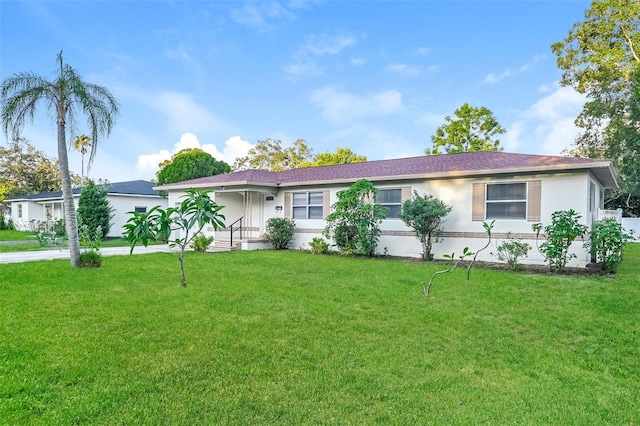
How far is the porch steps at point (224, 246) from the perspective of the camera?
1432 cm

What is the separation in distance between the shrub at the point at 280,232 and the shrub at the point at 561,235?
27.8 feet

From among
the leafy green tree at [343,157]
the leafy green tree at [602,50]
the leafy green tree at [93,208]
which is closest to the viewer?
the leafy green tree at [93,208]

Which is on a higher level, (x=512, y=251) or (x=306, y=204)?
(x=306, y=204)

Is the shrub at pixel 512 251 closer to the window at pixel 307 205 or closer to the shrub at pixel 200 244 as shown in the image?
the window at pixel 307 205

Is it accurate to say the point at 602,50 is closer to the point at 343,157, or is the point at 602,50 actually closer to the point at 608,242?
the point at 608,242

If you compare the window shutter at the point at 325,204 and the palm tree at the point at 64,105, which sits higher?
the palm tree at the point at 64,105

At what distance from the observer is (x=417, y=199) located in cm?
1112

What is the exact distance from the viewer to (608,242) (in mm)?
8930

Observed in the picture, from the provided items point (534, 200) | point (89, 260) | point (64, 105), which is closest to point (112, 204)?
point (89, 260)

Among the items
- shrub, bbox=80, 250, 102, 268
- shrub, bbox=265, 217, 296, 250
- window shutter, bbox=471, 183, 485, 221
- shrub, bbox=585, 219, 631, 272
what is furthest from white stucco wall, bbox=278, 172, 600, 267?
shrub, bbox=80, 250, 102, 268

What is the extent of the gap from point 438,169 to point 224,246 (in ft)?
28.3

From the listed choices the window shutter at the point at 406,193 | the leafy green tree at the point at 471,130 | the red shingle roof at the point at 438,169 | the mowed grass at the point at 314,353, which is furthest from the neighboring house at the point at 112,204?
the leafy green tree at the point at 471,130

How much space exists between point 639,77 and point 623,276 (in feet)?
43.6

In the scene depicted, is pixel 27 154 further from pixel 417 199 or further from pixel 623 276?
pixel 623 276
